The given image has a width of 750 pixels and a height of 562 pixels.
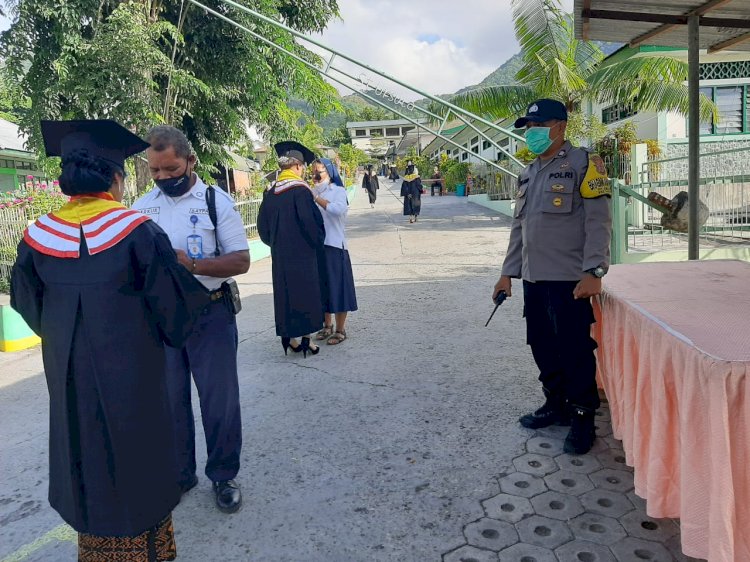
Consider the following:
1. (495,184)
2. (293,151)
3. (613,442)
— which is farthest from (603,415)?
(495,184)

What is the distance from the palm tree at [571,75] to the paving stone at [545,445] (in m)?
10.6

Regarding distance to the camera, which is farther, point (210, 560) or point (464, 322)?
point (464, 322)

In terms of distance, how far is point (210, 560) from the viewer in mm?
2643

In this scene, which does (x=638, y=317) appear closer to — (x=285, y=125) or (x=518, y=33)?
(x=518, y=33)

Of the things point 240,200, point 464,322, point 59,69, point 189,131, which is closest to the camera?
point 464,322

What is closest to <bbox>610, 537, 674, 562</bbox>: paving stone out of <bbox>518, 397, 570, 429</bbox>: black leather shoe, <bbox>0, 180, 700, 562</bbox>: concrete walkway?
<bbox>0, 180, 700, 562</bbox>: concrete walkway

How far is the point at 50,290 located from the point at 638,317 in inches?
97.0

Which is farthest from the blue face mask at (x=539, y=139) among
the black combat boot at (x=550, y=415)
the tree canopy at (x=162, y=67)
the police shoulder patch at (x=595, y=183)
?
the tree canopy at (x=162, y=67)

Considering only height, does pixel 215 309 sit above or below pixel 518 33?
below

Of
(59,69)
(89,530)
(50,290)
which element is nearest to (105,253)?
(50,290)

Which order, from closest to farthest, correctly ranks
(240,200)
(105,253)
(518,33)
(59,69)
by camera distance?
(105,253) → (59,69) → (240,200) → (518,33)

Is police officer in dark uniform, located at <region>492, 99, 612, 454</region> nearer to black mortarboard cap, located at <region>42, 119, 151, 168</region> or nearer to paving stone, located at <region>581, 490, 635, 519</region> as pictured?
paving stone, located at <region>581, 490, 635, 519</region>

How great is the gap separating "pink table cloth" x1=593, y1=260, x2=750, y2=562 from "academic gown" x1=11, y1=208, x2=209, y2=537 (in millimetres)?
1918

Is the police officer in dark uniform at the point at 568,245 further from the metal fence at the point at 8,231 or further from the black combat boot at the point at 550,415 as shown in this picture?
the metal fence at the point at 8,231
